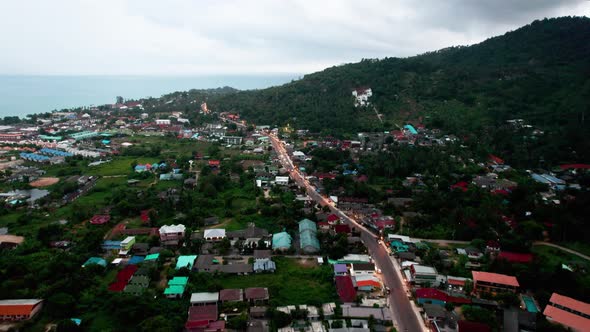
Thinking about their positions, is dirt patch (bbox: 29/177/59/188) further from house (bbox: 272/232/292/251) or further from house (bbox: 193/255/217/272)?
house (bbox: 272/232/292/251)

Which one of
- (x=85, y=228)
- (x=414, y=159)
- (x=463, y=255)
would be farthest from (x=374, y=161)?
(x=85, y=228)

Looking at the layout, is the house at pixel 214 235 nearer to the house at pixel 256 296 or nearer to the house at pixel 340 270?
the house at pixel 256 296

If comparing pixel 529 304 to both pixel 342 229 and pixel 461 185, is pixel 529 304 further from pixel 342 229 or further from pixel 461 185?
pixel 461 185

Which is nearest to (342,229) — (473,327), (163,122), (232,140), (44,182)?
(473,327)

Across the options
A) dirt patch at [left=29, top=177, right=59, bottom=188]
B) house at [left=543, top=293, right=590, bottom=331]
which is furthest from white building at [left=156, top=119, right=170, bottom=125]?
house at [left=543, top=293, right=590, bottom=331]

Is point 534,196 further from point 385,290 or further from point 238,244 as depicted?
point 238,244

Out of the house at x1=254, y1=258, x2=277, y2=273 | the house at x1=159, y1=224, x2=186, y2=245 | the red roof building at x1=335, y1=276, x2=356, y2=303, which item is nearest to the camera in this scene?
the red roof building at x1=335, y1=276, x2=356, y2=303
